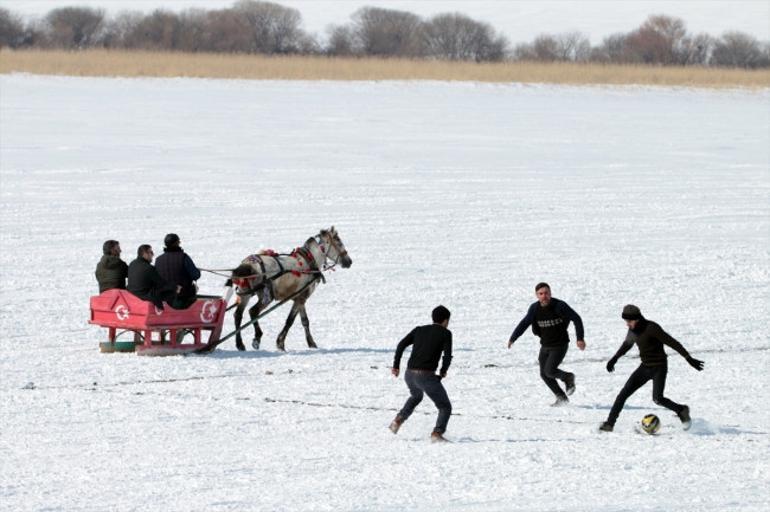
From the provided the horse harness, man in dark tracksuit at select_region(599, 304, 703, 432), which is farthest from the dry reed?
man in dark tracksuit at select_region(599, 304, 703, 432)

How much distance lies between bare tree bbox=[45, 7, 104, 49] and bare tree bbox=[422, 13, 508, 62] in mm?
20863

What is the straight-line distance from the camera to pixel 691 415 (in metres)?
15.7

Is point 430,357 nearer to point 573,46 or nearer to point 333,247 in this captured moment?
point 333,247

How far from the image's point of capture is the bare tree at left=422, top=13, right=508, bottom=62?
99625 millimetres

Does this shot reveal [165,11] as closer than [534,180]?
No

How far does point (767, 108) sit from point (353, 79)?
13318mm

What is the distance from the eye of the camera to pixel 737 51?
10175 cm

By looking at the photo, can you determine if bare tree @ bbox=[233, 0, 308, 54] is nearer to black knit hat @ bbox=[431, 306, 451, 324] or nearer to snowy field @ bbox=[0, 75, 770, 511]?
snowy field @ bbox=[0, 75, 770, 511]

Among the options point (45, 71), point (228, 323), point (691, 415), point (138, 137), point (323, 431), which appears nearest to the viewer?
point (323, 431)

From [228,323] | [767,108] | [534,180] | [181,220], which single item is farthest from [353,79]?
[228,323]

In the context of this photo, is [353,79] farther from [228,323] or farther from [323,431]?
[323,431]

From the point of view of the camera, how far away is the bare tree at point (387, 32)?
97.9 m

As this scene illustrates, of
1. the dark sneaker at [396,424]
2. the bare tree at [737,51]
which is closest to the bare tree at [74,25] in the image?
the bare tree at [737,51]

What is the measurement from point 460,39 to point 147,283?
86.5 meters
